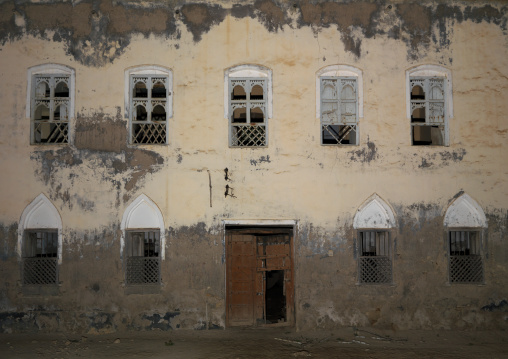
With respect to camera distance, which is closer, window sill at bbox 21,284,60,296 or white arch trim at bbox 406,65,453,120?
window sill at bbox 21,284,60,296

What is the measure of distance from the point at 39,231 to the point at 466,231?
30.9 feet

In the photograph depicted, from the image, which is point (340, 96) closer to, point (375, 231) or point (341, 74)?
point (341, 74)

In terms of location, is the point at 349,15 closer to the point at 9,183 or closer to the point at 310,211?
the point at 310,211

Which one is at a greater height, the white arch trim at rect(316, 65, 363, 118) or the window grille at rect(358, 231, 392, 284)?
the white arch trim at rect(316, 65, 363, 118)

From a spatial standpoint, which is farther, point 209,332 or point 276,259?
point 276,259

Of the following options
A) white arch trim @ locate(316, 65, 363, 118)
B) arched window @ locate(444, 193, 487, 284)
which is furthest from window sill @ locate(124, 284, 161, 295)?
arched window @ locate(444, 193, 487, 284)

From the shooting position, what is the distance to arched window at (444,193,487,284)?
30.1 ft

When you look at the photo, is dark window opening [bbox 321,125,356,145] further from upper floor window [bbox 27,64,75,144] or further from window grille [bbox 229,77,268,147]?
upper floor window [bbox 27,64,75,144]

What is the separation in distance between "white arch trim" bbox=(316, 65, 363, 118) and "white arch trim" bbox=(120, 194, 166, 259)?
4.13 metres

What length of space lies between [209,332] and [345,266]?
3207 mm

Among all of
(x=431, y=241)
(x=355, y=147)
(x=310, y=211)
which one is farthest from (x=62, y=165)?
(x=431, y=241)

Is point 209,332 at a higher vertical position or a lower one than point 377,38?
lower

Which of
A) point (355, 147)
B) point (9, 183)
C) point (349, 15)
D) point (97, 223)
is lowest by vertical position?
point (97, 223)

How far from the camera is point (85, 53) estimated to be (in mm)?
9305
